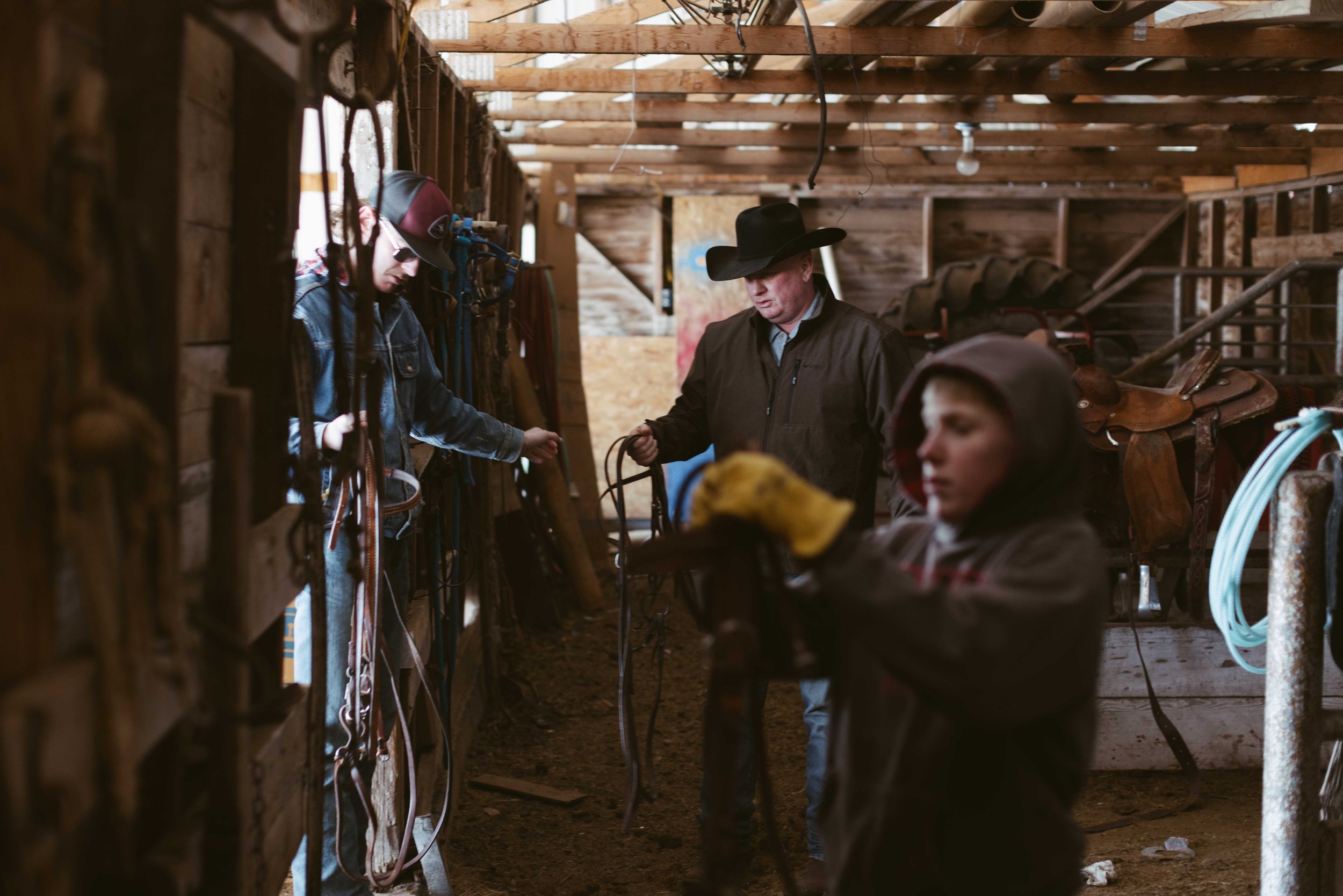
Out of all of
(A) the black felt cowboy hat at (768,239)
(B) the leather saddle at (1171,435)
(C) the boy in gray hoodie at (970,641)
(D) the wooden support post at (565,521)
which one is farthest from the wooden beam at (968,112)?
(C) the boy in gray hoodie at (970,641)

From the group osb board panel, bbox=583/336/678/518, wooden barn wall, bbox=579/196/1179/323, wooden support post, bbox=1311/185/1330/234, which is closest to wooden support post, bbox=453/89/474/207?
osb board panel, bbox=583/336/678/518

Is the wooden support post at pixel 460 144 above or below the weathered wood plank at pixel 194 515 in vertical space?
above

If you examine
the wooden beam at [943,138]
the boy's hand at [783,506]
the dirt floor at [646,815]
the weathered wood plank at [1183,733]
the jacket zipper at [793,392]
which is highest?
the wooden beam at [943,138]

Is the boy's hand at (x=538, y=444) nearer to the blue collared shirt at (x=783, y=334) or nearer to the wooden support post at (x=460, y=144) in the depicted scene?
the blue collared shirt at (x=783, y=334)

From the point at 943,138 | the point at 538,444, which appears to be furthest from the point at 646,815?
the point at 943,138

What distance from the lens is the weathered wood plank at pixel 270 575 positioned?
1.66m

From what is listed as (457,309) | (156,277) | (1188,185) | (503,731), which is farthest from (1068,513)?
(1188,185)

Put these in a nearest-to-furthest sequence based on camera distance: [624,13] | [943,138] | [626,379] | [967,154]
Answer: [624,13], [967,154], [943,138], [626,379]

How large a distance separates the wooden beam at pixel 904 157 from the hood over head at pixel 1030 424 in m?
7.59

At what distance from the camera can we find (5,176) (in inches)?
38.2

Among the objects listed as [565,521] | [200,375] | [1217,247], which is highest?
[1217,247]

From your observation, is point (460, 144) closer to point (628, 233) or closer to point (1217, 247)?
point (628, 233)

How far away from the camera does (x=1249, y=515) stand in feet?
9.55

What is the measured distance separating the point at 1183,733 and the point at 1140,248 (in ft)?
25.3
